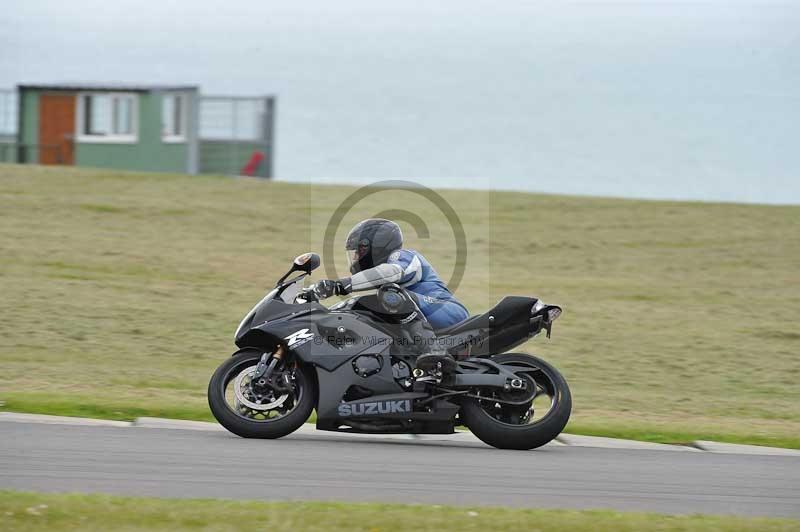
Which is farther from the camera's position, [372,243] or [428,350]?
[372,243]

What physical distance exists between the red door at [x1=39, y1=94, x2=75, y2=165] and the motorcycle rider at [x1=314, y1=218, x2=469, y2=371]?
73.5 ft

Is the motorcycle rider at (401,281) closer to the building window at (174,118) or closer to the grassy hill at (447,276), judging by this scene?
the grassy hill at (447,276)

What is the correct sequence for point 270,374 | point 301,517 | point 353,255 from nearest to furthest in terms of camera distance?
point 301,517, point 270,374, point 353,255

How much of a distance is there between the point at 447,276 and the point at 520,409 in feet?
33.1

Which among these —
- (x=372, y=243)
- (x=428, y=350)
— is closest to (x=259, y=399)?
(x=428, y=350)

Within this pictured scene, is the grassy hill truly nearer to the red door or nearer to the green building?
the green building

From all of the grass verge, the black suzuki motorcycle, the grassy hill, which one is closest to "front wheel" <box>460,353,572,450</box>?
the black suzuki motorcycle

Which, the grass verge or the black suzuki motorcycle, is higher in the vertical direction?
the black suzuki motorcycle

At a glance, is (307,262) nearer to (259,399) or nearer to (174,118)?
(259,399)

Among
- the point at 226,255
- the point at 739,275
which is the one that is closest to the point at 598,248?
the point at 739,275

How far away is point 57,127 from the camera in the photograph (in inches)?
1190

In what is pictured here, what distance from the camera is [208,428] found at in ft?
30.0

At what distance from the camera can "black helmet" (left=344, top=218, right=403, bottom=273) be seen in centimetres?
903

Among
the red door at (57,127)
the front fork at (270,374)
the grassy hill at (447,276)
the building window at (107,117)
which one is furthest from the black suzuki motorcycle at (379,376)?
the red door at (57,127)
